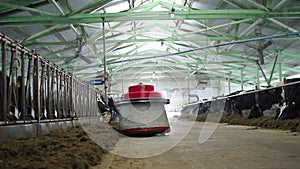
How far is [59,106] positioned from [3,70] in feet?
6.21

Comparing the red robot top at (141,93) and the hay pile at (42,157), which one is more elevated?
the red robot top at (141,93)

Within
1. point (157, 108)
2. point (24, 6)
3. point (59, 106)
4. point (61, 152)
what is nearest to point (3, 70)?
point (61, 152)

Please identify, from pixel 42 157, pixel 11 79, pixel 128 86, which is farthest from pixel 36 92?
pixel 128 86

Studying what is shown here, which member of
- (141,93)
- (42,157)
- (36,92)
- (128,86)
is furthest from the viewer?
A: (128,86)

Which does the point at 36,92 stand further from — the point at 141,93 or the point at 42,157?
the point at 42,157


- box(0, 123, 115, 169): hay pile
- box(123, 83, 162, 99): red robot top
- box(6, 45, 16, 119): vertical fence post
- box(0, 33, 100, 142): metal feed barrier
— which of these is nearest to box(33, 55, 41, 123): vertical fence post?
box(0, 33, 100, 142): metal feed barrier

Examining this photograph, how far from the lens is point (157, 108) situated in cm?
455

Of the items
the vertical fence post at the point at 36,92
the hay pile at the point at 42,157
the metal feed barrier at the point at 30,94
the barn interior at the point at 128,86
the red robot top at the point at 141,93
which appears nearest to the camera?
the hay pile at the point at 42,157

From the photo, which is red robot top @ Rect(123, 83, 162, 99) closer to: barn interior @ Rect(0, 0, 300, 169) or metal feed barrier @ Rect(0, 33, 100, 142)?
barn interior @ Rect(0, 0, 300, 169)

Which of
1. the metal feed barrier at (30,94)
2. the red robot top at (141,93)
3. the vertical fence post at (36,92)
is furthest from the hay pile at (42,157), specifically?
the red robot top at (141,93)

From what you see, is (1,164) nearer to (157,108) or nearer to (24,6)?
(157,108)

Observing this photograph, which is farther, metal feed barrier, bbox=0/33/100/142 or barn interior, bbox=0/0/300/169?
metal feed barrier, bbox=0/33/100/142

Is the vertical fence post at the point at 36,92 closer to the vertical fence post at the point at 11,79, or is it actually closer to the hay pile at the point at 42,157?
the vertical fence post at the point at 11,79

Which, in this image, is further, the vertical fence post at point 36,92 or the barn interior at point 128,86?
the vertical fence post at point 36,92
